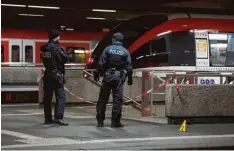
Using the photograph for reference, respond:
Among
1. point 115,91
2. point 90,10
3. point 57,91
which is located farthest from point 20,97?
point 90,10

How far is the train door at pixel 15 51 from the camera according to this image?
2615 centimetres

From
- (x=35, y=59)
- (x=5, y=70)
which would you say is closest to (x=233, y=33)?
(x=5, y=70)

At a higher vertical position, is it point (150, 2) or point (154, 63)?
point (150, 2)

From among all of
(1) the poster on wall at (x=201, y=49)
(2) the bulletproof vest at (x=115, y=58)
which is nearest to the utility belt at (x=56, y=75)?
(2) the bulletproof vest at (x=115, y=58)

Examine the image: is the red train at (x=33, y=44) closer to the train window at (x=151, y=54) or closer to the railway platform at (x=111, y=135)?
the train window at (x=151, y=54)

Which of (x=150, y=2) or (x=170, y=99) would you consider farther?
(x=150, y=2)

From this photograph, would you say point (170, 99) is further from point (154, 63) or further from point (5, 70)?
point (5, 70)

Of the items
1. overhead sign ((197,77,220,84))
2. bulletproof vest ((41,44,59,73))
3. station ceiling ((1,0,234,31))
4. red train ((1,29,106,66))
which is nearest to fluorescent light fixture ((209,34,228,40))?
overhead sign ((197,77,220,84))

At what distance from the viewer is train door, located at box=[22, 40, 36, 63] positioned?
26656mm

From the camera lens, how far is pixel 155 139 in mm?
10016

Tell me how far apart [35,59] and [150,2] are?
23.5ft

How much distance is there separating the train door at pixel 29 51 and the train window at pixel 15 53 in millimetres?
281

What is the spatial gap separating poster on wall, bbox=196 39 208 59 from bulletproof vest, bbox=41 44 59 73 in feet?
29.4

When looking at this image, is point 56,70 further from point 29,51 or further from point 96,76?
point 29,51
